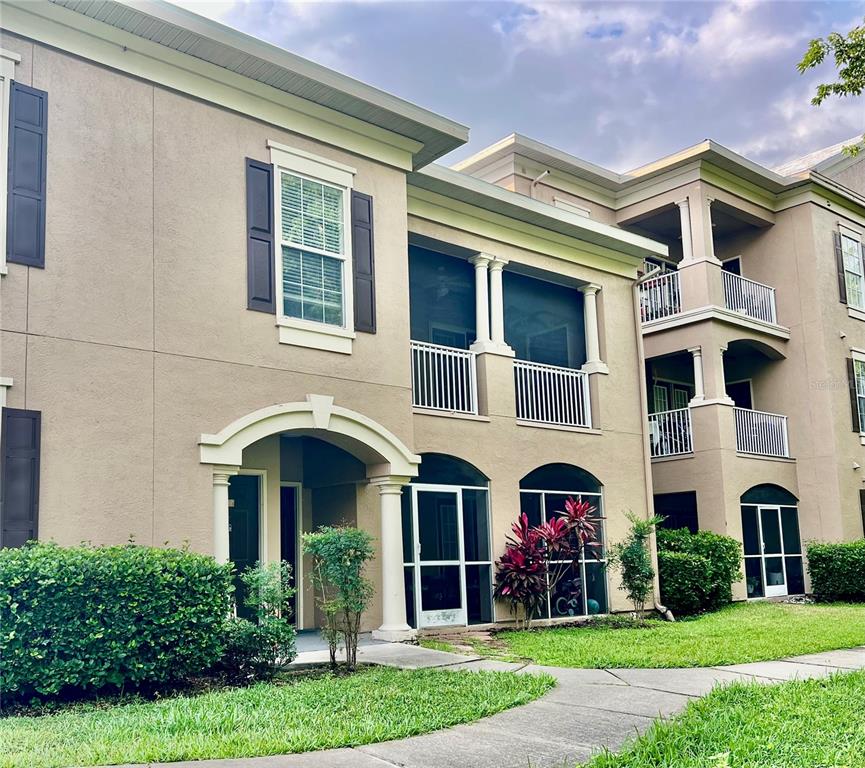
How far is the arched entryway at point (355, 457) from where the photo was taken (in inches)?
422

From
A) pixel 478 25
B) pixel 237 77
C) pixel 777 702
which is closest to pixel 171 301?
pixel 237 77

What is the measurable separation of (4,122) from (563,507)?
10658 mm

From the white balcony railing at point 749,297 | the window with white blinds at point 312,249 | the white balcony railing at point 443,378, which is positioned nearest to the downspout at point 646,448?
the white balcony railing at point 749,297

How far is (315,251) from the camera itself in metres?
12.0

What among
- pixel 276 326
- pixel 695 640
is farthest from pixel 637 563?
pixel 276 326

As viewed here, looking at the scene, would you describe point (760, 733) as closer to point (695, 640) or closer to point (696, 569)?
point (695, 640)

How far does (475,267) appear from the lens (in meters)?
15.5

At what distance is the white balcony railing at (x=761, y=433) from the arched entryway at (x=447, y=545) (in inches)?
337

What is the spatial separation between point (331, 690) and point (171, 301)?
478 cm

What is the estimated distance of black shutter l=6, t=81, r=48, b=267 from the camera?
9.34 m

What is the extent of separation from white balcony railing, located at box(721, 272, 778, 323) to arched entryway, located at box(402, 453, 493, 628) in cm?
977

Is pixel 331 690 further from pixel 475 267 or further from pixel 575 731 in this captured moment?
pixel 475 267

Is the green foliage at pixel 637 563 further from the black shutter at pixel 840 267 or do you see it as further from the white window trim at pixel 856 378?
the black shutter at pixel 840 267

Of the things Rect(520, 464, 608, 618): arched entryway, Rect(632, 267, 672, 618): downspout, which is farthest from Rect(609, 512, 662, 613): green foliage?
Rect(632, 267, 672, 618): downspout
